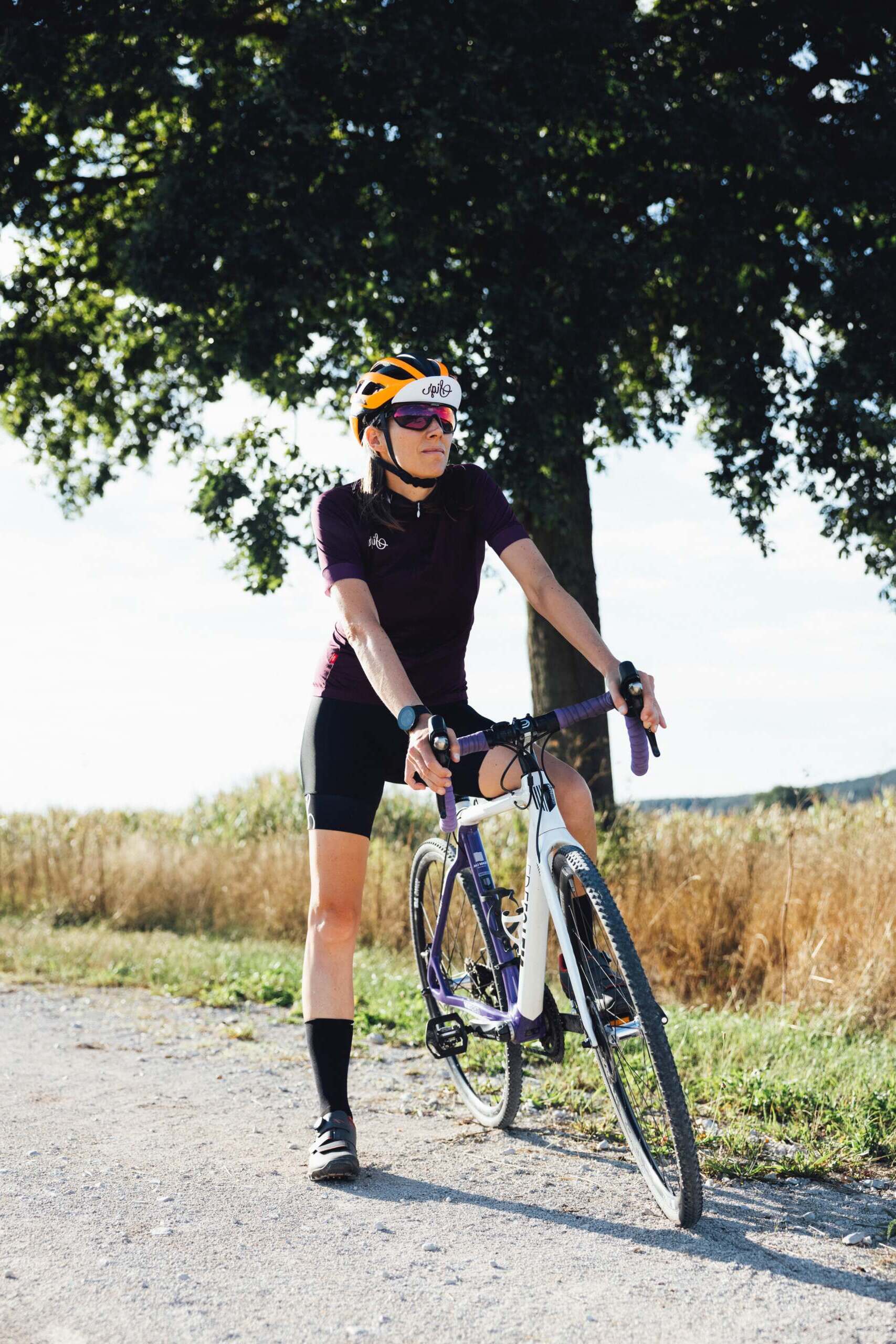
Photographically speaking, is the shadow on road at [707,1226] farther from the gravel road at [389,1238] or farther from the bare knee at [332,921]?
the bare knee at [332,921]

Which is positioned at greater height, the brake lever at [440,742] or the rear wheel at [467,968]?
the brake lever at [440,742]

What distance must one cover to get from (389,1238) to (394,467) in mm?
2441

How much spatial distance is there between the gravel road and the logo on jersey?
8.55ft

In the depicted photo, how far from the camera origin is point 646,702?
3.78 metres

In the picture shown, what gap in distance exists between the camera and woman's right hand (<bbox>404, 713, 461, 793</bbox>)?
3.56 meters

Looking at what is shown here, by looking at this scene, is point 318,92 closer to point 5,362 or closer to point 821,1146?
point 5,362

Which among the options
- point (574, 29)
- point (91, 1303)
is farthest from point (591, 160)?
point (91, 1303)

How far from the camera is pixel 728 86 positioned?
457 inches

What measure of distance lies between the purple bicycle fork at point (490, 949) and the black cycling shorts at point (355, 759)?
0.23 m

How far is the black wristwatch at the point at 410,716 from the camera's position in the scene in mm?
3631

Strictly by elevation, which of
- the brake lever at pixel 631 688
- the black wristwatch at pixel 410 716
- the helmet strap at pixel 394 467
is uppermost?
the helmet strap at pixel 394 467

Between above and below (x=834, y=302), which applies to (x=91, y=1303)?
below

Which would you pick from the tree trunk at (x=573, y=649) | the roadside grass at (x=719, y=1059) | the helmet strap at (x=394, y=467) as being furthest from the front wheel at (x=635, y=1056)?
the tree trunk at (x=573, y=649)

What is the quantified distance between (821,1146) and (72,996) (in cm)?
533
